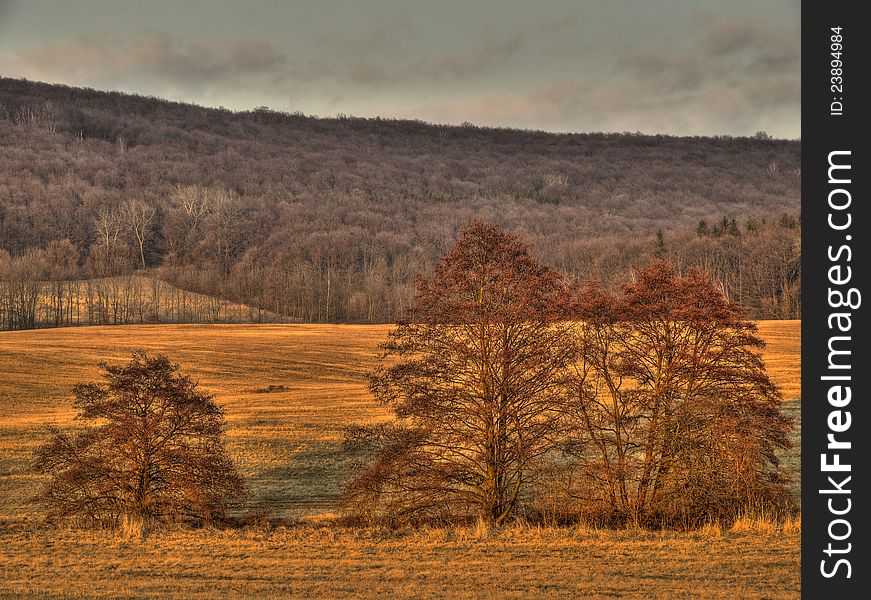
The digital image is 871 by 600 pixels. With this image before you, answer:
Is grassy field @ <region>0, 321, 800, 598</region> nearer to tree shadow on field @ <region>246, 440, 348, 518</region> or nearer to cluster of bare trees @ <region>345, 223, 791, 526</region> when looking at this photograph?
tree shadow on field @ <region>246, 440, 348, 518</region>

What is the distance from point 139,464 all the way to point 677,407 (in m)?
16.9

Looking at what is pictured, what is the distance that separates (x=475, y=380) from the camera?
25.5 meters

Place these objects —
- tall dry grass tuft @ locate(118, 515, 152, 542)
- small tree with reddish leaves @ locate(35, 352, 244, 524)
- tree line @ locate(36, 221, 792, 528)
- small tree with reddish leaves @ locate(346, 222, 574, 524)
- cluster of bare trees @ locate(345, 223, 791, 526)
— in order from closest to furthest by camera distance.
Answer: tall dry grass tuft @ locate(118, 515, 152, 542)
cluster of bare trees @ locate(345, 223, 791, 526)
tree line @ locate(36, 221, 792, 528)
small tree with reddish leaves @ locate(346, 222, 574, 524)
small tree with reddish leaves @ locate(35, 352, 244, 524)

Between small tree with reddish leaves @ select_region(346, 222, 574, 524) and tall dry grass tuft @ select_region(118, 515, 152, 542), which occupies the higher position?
small tree with reddish leaves @ select_region(346, 222, 574, 524)

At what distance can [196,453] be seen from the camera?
26.5 meters

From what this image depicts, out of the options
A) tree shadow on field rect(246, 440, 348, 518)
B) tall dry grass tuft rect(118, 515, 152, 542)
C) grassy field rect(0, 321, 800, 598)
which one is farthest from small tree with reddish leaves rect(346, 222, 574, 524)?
tall dry grass tuft rect(118, 515, 152, 542)

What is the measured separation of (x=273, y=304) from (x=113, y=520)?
148617 millimetres

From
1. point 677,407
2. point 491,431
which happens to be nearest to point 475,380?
point 491,431

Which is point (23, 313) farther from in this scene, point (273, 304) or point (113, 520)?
point (113, 520)

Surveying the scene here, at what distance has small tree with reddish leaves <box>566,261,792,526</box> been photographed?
24391mm

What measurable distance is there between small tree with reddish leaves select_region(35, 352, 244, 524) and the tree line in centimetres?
5

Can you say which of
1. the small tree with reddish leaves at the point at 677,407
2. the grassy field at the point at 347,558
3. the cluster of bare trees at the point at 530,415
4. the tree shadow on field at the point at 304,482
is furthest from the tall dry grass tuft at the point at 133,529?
the small tree with reddish leaves at the point at 677,407
